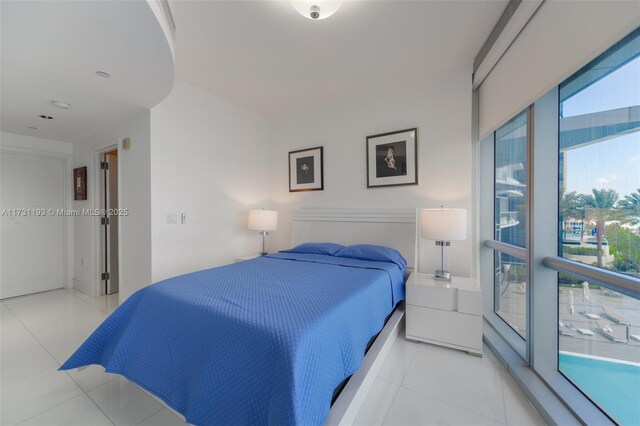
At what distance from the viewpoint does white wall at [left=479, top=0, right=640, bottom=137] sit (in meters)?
1.13

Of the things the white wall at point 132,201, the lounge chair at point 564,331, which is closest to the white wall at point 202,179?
the white wall at point 132,201

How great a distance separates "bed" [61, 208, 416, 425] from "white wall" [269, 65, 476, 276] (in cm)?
136

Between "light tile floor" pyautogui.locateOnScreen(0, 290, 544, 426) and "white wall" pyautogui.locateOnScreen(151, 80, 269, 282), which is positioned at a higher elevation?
"white wall" pyautogui.locateOnScreen(151, 80, 269, 282)

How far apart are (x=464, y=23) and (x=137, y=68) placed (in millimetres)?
2599

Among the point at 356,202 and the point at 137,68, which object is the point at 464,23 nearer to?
the point at 356,202

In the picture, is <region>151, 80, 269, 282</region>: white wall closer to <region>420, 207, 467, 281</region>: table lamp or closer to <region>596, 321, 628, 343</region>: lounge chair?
<region>420, 207, 467, 281</region>: table lamp

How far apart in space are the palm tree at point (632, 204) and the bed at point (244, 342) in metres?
1.41

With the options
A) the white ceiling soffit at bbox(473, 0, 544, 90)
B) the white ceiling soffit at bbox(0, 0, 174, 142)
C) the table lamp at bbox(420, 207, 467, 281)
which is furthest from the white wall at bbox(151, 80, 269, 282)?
the white ceiling soffit at bbox(473, 0, 544, 90)

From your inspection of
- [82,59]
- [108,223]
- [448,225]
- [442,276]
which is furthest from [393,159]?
[108,223]

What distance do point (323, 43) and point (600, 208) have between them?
7.53 ft

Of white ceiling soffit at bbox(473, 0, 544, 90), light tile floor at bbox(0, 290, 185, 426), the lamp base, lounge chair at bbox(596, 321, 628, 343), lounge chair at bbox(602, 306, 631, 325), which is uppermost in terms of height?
white ceiling soffit at bbox(473, 0, 544, 90)

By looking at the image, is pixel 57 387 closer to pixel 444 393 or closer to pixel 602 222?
pixel 444 393

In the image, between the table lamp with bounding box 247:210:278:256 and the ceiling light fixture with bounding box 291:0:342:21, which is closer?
the ceiling light fixture with bounding box 291:0:342:21

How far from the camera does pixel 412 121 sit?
2992 millimetres
